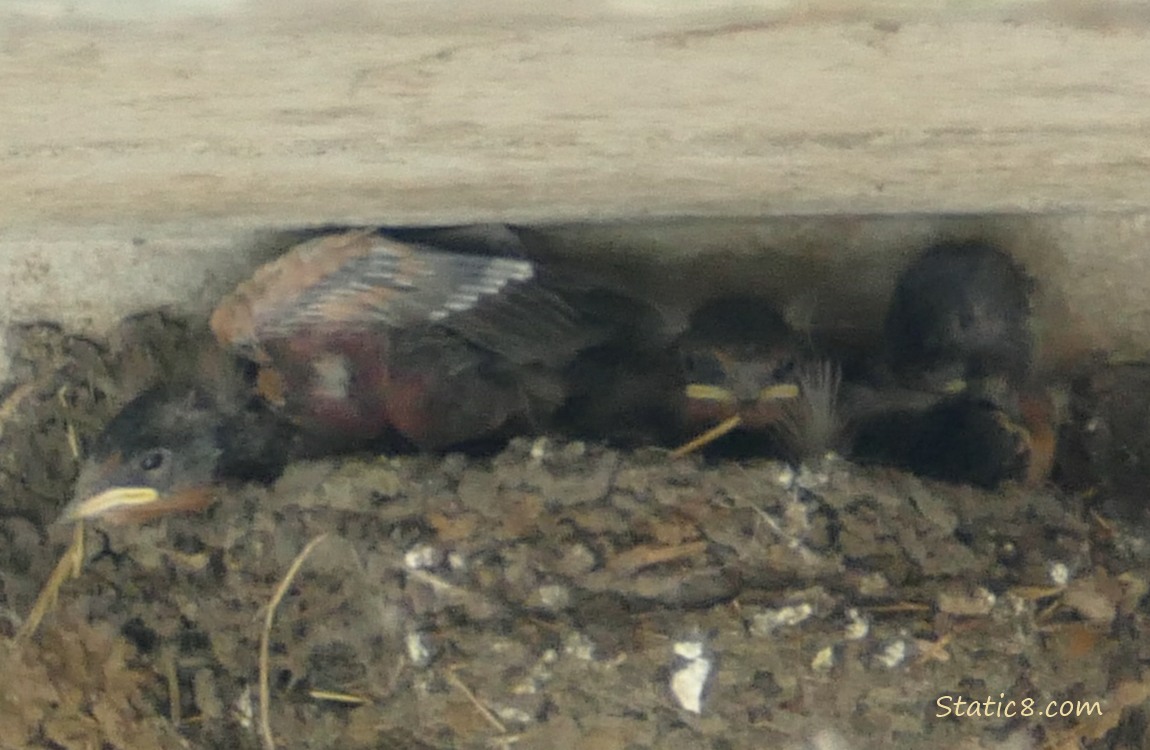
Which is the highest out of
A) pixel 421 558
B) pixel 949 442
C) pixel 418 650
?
pixel 949 442

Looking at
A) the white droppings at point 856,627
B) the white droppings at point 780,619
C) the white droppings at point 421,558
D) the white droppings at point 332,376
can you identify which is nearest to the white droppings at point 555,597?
the white droppings at point 421,558

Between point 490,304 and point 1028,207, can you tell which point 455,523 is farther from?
point 1028,207

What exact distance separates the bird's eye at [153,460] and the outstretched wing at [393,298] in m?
0.20

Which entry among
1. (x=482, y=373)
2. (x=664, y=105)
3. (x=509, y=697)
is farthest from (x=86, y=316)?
(x=664, y=105)

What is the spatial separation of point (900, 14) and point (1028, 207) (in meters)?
0.85

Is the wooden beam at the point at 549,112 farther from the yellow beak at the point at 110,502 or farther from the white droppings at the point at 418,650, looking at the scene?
the white droppings at the point at 418,650

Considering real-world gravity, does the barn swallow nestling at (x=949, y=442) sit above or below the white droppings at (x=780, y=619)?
above

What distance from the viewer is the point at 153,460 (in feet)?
6.60

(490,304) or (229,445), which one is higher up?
(490,304)

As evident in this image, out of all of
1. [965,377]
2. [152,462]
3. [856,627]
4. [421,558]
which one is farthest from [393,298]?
[965,377]

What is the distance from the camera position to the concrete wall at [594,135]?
3.86ft

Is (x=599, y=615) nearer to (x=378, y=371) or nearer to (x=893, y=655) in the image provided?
(x=893, y=655)

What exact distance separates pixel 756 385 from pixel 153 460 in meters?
0.94

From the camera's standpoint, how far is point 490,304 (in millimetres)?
1955
